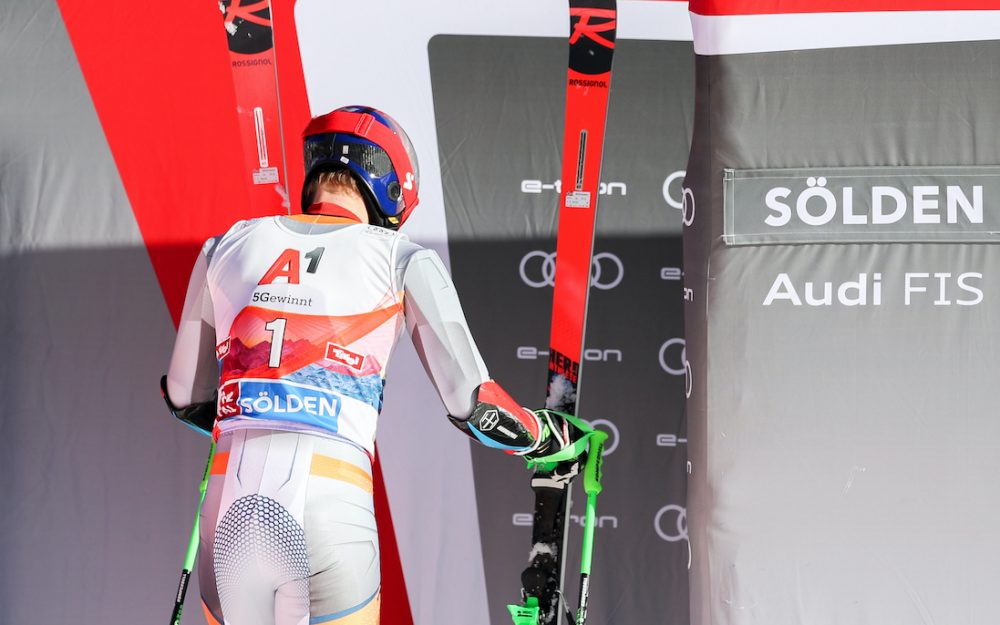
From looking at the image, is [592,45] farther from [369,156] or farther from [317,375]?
[317,375]

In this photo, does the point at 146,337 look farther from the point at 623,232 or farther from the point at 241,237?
the point at 623,232

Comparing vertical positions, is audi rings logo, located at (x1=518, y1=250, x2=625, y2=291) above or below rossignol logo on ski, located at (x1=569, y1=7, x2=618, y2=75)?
below

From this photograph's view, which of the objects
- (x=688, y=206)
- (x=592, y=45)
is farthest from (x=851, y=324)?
(x=592, y=45)

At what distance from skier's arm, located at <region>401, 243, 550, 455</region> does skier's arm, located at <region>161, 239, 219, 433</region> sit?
458 millimetres

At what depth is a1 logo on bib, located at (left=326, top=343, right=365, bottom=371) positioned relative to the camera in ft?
6.29

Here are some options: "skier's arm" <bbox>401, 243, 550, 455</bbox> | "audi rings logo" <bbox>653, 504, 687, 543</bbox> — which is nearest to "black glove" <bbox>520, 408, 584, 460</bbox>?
"skier's arm" <bbox>401, 243, 550, 455</bbox>

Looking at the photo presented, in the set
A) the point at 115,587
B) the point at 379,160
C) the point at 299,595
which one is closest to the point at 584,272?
the point at 379,160

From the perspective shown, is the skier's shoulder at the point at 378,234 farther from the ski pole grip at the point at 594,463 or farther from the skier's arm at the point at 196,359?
the ski pole grip at the point at 594,463

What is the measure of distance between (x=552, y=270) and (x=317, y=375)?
4.11 ft

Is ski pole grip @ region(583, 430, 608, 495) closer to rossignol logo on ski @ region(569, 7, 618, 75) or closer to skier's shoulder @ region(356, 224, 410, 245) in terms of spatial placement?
skier's shoulder @ region(356, 224, 410, 245)

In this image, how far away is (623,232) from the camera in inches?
118

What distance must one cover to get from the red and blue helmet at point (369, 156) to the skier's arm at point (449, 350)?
171 millimetres

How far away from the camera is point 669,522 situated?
2990 mm

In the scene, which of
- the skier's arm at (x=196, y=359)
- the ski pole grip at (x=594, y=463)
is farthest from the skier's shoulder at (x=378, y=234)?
the ski pole grip at (x=594, y=463)
